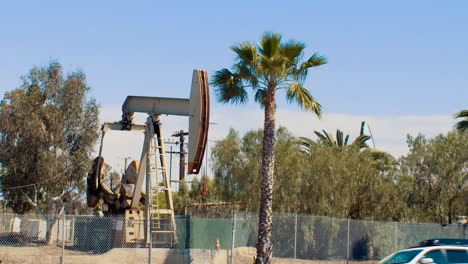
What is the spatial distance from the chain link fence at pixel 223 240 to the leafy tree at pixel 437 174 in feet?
20.5

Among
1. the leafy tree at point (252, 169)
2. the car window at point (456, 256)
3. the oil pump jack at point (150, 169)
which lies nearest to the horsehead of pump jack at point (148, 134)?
the oil pump jack at point (150, 169)

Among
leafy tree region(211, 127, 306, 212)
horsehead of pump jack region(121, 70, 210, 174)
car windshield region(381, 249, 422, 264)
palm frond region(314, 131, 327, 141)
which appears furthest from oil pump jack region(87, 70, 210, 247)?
palm frond region(314, 131, 327, 141)

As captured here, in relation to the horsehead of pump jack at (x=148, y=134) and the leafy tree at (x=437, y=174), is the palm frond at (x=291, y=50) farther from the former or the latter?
the leafy tree at (x=437, y=174)

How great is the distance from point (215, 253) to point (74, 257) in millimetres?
4731

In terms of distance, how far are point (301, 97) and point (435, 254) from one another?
731 cm

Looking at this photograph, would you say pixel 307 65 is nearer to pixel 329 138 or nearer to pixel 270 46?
pixel 270 46

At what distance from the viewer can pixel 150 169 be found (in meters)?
29.6

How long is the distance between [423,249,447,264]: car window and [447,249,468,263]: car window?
0.18m

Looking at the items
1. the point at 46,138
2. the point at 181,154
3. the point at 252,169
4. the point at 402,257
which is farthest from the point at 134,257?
the point at 181,154

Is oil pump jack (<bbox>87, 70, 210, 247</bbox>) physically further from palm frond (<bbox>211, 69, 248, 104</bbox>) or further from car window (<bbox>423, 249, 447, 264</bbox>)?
car window (<bbox>423, 249, 447, 264</bbox>)

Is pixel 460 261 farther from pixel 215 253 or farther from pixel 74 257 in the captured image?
pixel 74 257

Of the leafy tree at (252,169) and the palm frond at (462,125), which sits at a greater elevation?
the palm frond at (462,125)

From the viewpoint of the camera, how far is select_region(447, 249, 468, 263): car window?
739 inches

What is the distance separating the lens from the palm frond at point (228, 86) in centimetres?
2492
